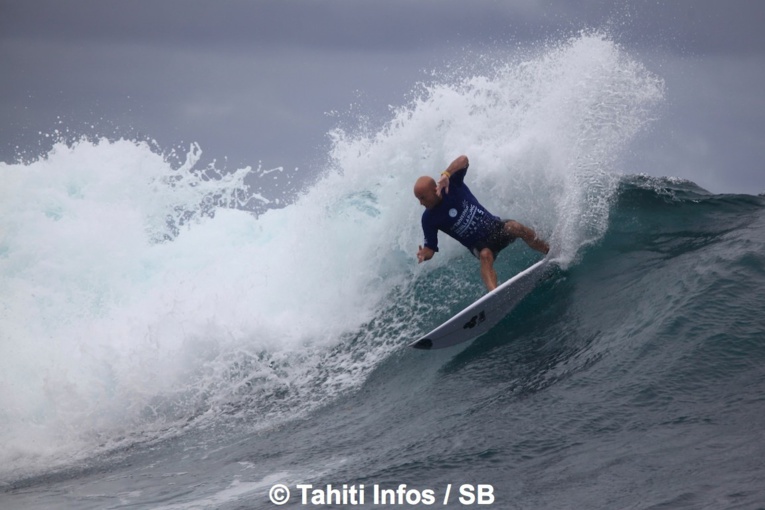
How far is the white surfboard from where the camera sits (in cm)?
827

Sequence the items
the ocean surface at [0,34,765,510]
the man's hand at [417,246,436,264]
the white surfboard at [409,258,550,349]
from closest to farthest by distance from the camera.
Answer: the ocean surface at [0,34,765,510] < the man's hand at [417,246,436,264] < the white surfboard at [409,258,550,349]

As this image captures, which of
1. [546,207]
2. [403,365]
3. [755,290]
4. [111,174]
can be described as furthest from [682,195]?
[111,174]

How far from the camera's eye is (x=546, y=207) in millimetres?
9578

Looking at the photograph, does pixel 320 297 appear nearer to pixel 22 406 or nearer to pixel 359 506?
pixel 22 406

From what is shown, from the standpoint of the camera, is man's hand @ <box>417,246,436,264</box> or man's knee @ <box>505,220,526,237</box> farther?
man's knee @ <box>505,220,526,237</box>

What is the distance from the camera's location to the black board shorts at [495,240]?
8.47m

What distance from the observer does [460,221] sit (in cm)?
827

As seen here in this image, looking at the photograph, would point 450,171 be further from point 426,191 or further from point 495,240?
point 495,240

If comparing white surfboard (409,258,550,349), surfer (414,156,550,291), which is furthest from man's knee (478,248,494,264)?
white surfboard (409,258,550,349)

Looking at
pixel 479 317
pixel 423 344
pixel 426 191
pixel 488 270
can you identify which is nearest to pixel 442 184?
pixel 426 191

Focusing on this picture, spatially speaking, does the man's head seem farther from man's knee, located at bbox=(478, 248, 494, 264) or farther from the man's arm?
man's knee, located at bbox=(478, 248, 494, 264)

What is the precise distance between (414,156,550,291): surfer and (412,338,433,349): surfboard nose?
86 centimetres

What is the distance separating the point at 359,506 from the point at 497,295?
361cm

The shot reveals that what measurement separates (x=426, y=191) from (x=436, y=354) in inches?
70.5
